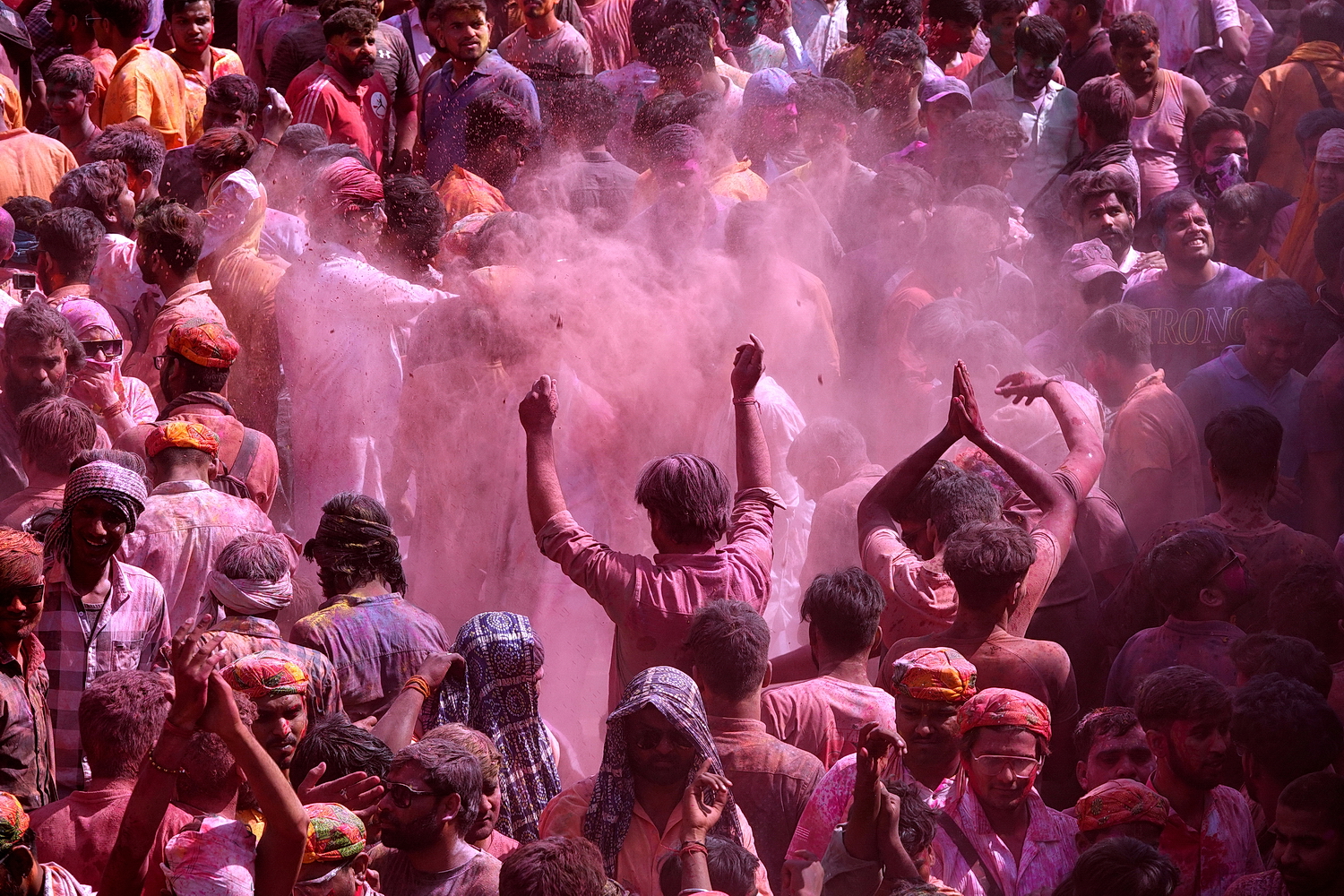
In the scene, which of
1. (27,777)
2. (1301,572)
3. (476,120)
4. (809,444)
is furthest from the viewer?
(476,120)

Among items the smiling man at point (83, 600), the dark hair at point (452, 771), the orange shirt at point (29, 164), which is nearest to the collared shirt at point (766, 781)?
the dark hair at point (452, 771)

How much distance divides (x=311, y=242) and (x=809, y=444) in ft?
8.43

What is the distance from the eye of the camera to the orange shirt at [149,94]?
10273mm

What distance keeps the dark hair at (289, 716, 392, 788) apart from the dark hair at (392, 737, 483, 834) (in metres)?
0.15

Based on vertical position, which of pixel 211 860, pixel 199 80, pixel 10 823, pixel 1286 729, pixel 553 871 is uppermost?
pixel 10 823

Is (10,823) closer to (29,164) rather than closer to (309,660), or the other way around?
(309,660)

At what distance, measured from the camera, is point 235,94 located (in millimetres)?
9109

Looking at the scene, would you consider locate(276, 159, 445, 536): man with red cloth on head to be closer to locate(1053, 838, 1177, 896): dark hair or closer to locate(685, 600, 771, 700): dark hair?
locate(685, 600, 771, 700): dark hair

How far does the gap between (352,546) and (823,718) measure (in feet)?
5.31

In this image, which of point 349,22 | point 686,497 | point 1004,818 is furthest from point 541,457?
point 349,22

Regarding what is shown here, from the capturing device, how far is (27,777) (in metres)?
4.79

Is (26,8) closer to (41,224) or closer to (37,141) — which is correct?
(37,141)

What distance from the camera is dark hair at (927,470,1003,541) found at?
5.92 metres

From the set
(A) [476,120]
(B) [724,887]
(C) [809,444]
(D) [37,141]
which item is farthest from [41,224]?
(B) [724,887]
